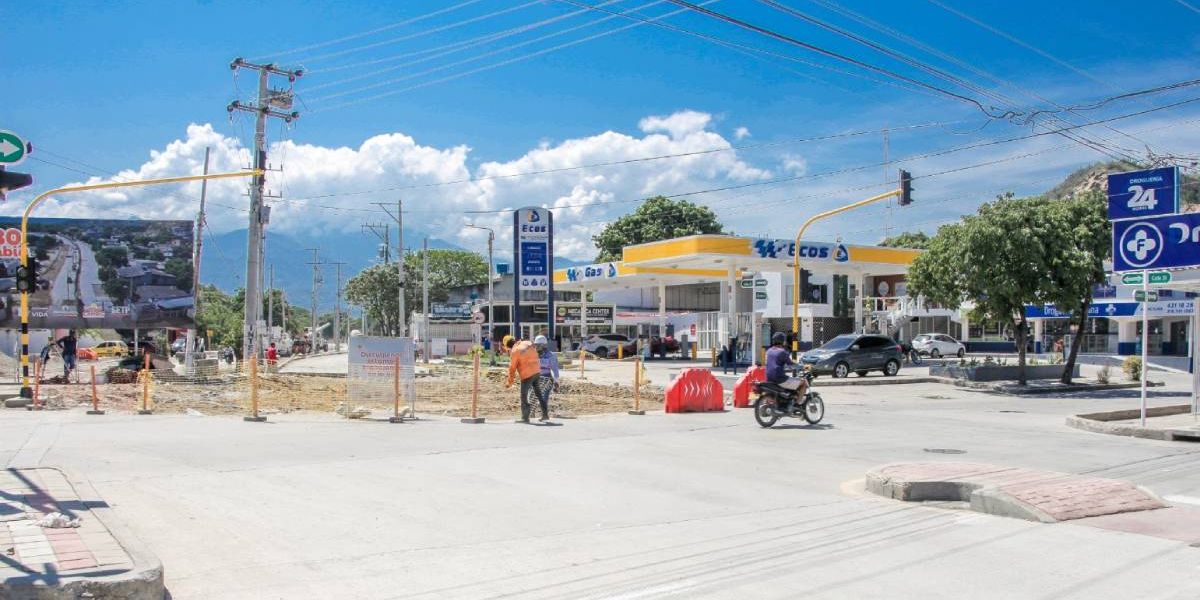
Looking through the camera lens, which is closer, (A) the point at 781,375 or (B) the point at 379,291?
(A) the point at 781,375

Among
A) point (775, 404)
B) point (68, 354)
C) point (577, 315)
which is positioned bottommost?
point (775, 404)

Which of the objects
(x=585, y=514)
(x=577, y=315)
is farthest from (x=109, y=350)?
(x=585, y=514)

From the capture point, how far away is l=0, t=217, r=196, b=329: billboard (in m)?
40.8

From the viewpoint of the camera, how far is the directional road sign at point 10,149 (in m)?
9.12

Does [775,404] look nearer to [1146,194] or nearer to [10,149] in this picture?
[1146,194]

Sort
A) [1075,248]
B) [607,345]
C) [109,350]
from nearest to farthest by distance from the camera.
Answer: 1. [1075,248]
2. [607,345]
3. [109,350]

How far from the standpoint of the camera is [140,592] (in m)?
5.46

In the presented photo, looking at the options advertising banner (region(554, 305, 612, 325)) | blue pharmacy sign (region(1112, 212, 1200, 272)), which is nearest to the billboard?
advertising banner (region(554, 305, 612, 325))

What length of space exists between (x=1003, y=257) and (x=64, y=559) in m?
28.1

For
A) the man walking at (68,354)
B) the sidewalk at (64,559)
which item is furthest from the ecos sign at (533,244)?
the sidewalk at (64,559)

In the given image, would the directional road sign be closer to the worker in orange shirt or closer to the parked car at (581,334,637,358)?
the worker in orange shirt

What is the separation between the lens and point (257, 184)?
36188 mm

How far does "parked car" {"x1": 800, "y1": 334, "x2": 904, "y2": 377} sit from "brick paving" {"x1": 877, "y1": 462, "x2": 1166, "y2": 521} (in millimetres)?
24510

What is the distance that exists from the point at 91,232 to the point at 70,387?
18.9m
